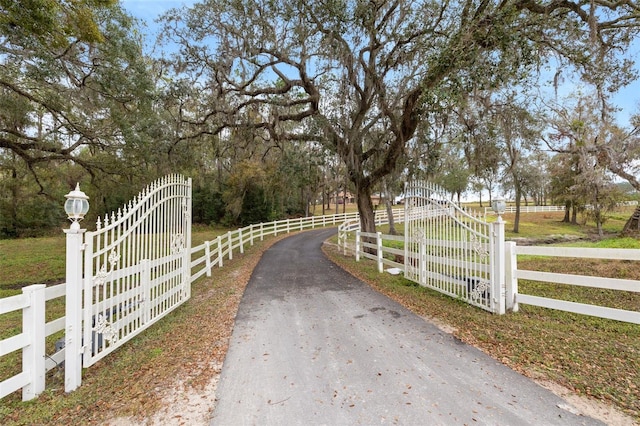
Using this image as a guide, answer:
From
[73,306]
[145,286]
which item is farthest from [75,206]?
[145,286]

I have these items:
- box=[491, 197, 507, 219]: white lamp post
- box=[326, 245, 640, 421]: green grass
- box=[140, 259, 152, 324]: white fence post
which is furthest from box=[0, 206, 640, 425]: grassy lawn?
box=[491, 197, 507, 219]: white lamp post

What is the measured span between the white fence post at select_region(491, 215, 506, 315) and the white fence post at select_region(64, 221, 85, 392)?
5.29m

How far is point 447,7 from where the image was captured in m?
8.01

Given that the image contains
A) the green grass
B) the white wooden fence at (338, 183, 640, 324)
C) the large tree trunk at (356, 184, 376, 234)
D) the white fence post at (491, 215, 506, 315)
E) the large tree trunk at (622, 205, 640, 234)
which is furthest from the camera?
the large tree trunk at (622, 205, 640, 234)

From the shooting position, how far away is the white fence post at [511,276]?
16.0 feet

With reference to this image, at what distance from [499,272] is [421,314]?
4.38 feet

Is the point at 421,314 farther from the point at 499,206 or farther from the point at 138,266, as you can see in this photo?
the point at 138,266

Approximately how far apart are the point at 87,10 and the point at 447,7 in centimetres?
808

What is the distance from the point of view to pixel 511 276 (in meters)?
4.90

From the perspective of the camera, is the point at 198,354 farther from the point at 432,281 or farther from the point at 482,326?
the point at 432,281

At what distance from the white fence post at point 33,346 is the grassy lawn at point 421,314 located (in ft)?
0.34

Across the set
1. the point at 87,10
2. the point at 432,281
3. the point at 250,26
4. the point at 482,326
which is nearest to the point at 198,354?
the point at 482,326

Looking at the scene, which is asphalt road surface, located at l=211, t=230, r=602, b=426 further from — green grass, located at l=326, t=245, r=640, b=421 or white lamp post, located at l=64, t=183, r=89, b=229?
white lamp post, located at l=64, t=183, r=89, b=229

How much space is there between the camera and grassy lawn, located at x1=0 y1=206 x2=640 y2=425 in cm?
276
